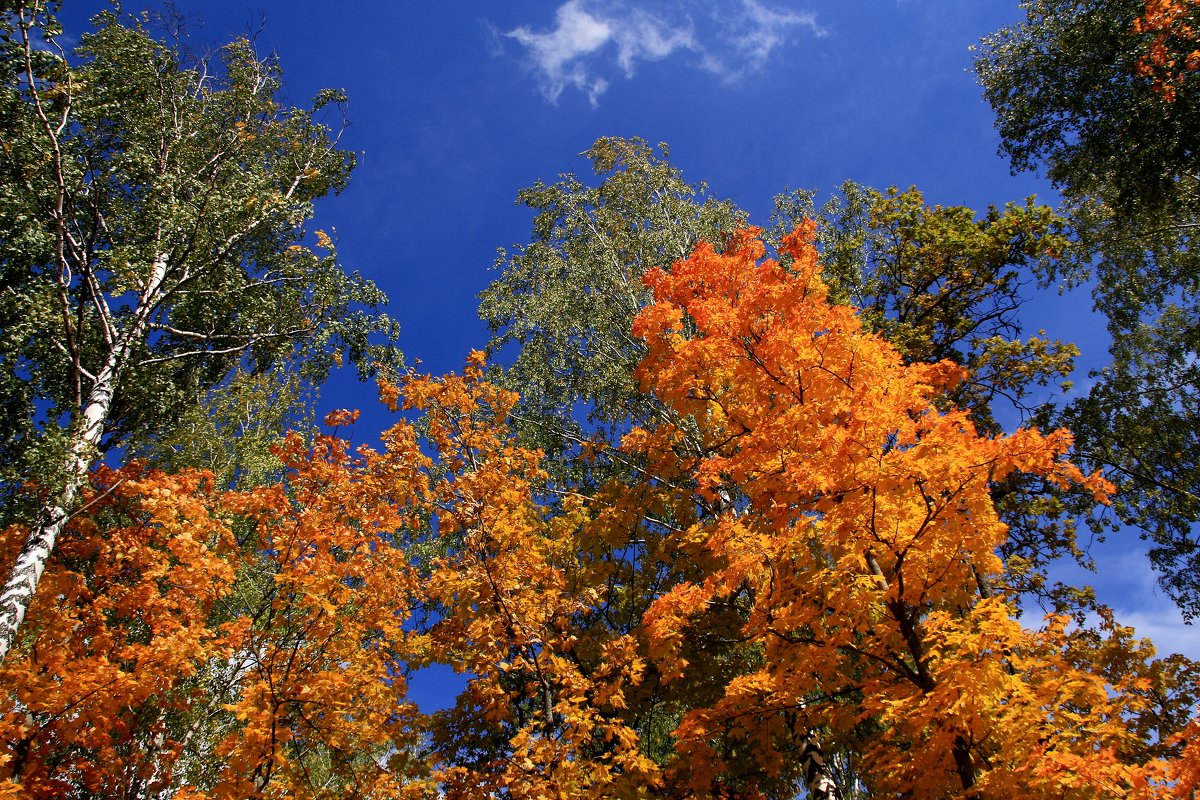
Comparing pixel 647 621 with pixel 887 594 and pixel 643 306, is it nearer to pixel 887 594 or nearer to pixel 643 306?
pixel 887 594

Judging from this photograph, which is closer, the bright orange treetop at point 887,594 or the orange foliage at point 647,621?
the bright orange treetop at point 887,594

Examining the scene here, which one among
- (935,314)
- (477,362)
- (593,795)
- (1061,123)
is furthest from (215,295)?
(1061,123)

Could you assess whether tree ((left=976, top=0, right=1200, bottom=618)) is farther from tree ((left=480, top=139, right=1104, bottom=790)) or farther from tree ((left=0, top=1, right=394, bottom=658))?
tree ((left=0, top=1, right=394, bottom=658))

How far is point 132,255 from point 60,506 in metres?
3.94

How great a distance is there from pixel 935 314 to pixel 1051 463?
24.8 ft

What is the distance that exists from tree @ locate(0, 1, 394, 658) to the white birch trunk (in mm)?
17

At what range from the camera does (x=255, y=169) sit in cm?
1171

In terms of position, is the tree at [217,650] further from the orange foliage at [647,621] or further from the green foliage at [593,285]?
the green foliage at [593,285]

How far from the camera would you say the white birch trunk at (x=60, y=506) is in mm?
6094

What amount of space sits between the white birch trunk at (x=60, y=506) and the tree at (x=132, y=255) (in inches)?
0.7

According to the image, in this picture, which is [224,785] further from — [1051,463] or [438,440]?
[1051,463]

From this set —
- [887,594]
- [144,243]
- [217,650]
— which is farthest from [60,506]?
[887,594]

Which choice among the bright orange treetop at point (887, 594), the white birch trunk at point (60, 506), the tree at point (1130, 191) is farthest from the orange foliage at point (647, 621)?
the tree at point (1130, 191)

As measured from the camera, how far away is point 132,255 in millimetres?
8578
